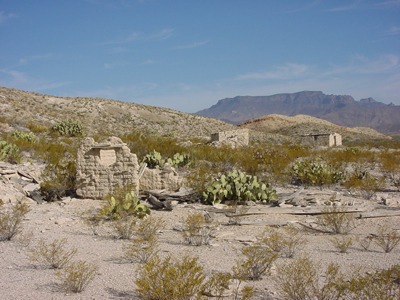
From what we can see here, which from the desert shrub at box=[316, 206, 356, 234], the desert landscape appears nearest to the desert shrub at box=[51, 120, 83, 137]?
the desert landscape

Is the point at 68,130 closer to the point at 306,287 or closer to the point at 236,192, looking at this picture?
the point at 236,192

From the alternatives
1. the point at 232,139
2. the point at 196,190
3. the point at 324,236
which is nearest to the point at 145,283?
the point at 324,236

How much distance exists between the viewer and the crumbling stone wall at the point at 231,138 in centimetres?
2625

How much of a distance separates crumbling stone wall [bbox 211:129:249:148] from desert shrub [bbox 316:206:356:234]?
16362 mm

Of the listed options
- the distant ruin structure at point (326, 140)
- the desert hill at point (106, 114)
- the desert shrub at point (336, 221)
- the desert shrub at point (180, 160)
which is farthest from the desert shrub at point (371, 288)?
the desert hill at point (106, 114)

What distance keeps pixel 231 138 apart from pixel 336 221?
61.3 ft

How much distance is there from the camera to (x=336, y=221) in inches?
333

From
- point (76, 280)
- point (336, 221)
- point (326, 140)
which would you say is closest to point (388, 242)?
point (336, 221)

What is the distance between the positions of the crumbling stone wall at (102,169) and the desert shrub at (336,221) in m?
4.94

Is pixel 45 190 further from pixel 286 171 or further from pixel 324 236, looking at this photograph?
pixel 286 171

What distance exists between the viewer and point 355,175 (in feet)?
48.9

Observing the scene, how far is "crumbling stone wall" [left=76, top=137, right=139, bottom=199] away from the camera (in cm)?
1075

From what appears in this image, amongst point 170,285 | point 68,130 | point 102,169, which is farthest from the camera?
point 68,130

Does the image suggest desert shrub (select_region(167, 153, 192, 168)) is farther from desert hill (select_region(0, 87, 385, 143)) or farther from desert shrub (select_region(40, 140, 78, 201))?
desert hill (select_region(0, 87, 385, 143))
